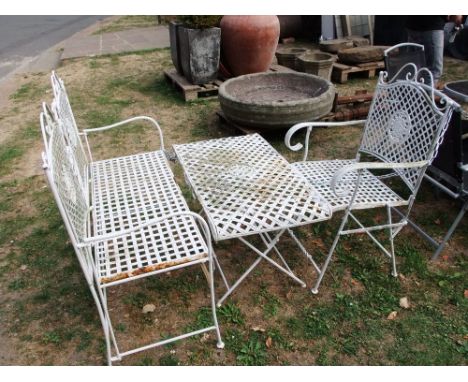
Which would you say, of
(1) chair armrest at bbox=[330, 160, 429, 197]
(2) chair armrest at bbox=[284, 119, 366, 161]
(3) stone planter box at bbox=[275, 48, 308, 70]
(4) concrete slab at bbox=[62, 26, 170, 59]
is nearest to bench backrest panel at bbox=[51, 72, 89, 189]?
(2) chair armrest at bbox=[284, 119, 366, 161]

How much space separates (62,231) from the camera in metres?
3.06

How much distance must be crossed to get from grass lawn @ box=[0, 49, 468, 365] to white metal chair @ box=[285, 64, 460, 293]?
19cm

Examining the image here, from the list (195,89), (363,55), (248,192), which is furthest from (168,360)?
(363,55)

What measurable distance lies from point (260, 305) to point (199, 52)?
4018 mm

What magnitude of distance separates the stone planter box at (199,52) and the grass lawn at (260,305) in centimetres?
265

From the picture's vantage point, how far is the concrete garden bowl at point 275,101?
3.95m

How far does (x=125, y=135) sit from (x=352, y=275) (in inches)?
126

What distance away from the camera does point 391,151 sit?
259 centimetres

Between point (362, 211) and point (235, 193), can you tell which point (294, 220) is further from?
point (362, 211)

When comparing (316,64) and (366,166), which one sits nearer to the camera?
(366,166)

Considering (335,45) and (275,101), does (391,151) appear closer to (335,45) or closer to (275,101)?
(275,101)

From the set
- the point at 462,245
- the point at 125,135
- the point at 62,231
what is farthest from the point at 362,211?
the point at 125,135

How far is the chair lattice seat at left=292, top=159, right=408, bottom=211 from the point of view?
2.38 m

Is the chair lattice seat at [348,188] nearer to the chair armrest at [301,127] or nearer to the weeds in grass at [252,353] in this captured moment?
the chair armrest at [301,127]
